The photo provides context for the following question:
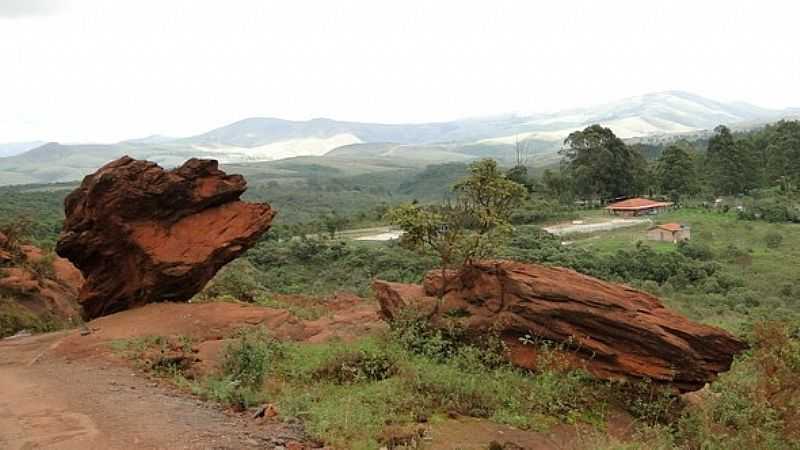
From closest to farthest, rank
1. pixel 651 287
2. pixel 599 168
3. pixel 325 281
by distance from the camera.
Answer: pixel 651 287
pixel 325 281
pixel 599 168

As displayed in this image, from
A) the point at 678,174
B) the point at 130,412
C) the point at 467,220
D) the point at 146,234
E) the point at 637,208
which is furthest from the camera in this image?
the point at 678,174

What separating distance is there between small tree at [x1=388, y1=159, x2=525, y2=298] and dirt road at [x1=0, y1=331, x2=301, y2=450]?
5.43 m

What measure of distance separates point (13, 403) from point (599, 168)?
2419 inches

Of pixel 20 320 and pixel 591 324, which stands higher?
pixel 591 324

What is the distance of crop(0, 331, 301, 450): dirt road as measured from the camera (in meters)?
7.42

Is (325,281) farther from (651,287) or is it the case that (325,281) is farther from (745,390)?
(745,390)

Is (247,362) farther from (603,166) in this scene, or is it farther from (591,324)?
(603,166)

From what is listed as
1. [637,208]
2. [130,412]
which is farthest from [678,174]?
[130,412]

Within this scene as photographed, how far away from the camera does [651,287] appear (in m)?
30.7

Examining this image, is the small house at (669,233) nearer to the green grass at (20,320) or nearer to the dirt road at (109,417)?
the green grass at (20,320)

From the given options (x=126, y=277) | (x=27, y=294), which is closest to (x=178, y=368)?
(x=126, y=277)

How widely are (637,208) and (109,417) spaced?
177 ft

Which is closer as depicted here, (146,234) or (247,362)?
(247,362)

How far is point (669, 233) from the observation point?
144ft
